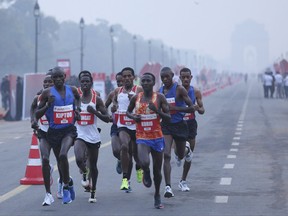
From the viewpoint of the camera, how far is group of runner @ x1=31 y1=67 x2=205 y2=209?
11.7m

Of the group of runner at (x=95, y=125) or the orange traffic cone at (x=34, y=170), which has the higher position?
the group of runner at (x=95, y=125)

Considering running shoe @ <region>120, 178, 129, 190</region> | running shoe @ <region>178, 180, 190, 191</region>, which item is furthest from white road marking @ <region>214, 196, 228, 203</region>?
running shoe @ <region>120, 178, 129, 190</region>

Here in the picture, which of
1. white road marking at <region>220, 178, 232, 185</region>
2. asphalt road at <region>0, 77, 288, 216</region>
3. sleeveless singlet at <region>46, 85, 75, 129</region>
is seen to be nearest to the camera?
asphalt road at <region>0, 77, 288, 216</region>

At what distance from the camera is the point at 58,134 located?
38.9 ft

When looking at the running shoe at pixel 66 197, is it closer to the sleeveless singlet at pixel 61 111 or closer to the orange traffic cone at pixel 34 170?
the sleeveless singlet at pixel 61 111

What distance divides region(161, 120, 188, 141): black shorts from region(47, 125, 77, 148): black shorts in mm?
1447

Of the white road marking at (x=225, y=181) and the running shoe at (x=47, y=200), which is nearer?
the running shoe at (x=47, y=200)

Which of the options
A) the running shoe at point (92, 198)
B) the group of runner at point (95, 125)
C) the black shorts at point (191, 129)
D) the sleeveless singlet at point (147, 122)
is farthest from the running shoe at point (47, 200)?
the black shorts at point (191, 129)

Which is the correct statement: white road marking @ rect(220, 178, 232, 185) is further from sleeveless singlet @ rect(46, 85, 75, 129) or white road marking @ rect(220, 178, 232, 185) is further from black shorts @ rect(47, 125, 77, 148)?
sleeveless singlet @ rect(46, 85, 75, 129)

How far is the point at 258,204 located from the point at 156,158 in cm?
141

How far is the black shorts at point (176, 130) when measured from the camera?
1275 centimetres

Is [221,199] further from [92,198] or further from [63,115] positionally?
[63,115]

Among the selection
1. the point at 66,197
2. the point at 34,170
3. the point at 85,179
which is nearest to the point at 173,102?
the point at 85,179

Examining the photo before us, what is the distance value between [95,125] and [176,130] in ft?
4.05
